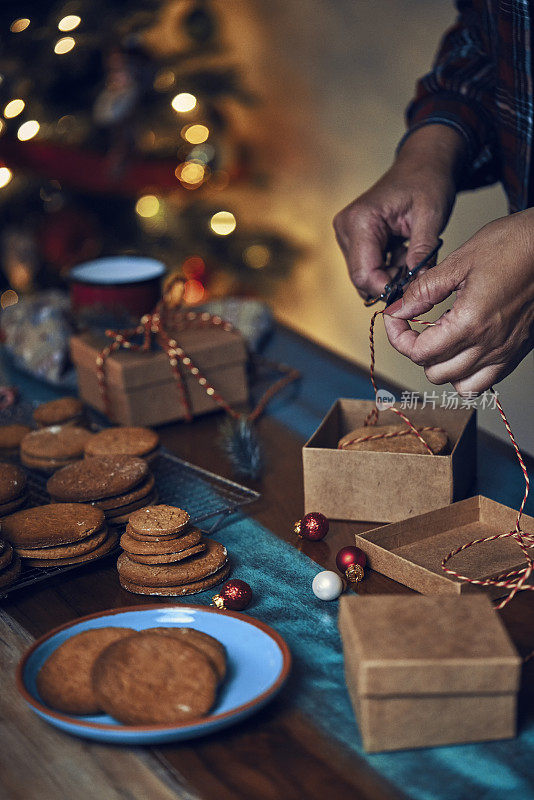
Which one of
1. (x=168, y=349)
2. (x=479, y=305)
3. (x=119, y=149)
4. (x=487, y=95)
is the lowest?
(x=168, y=349)

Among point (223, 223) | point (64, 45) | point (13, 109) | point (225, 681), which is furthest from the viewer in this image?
point (223, 223)

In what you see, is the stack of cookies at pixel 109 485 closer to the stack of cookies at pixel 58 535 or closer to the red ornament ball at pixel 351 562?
the stack of cookies at pixel 58 535

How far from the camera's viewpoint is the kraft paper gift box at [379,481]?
106 cm

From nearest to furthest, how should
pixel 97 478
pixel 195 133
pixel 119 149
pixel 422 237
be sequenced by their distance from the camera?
pixel 97 478
pixel 422 237
pixel 119 149
pixel 195 133

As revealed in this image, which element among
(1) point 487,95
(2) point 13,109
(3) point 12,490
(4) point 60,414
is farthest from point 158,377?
(2) point 13,109

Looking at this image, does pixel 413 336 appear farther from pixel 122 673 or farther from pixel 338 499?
pixel 122 673

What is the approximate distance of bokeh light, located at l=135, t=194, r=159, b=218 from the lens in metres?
3.10

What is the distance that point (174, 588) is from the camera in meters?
0.94

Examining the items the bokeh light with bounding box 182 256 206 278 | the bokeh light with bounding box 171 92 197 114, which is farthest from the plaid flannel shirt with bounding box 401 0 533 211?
the bokeh light with bounding box 182 256 206 278

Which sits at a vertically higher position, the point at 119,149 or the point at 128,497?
the point at 119,149

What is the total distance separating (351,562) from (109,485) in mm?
338

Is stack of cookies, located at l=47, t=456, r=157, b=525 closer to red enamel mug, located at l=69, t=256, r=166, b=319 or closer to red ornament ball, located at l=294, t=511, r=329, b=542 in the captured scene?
red ornament ball, located at l=294, t=511, r=329, b=542

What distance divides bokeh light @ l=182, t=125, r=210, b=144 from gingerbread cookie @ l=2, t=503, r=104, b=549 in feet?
7.00

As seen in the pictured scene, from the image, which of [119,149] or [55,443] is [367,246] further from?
[119,149]
